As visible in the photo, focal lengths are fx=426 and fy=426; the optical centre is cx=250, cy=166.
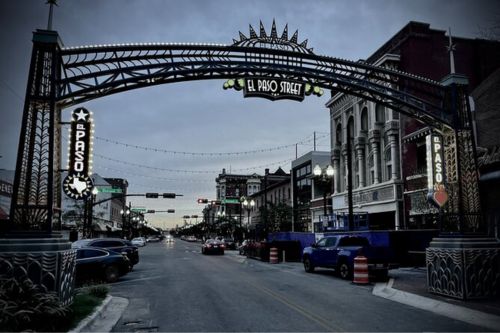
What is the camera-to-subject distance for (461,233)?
12.9 meters

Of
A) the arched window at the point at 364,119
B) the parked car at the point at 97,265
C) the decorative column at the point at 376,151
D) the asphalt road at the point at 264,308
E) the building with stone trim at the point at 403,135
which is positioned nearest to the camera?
the asphalt road at the point at 264,308

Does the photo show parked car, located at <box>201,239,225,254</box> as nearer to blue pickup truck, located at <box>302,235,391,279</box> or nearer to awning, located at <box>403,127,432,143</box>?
awning, located at <box>403,127,432,143</box>

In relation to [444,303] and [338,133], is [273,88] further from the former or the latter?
[338,133]

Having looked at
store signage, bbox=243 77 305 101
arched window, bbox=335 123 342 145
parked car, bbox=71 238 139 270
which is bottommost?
parked car, bbox=71 238 139 270

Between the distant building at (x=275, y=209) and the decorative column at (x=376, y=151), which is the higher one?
the decorative column at (x=376, y=151)

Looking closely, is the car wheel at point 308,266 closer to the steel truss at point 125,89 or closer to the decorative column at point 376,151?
the steel truss at point 125,89

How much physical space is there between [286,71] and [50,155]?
8.39m

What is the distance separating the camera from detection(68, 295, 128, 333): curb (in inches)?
347

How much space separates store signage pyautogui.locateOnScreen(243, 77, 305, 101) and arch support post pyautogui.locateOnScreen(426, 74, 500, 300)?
527cm

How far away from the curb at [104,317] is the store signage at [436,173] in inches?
413

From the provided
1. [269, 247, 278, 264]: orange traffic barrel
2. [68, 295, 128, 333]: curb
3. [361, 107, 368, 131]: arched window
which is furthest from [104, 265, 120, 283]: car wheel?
[361, 107, 368, 131]: arched window

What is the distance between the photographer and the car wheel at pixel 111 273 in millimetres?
17328

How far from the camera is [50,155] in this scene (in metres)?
10.5

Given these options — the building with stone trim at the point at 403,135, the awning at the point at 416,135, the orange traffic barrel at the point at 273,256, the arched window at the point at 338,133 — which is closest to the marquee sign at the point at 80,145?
the orange traffic barrel at the point at 273,256
